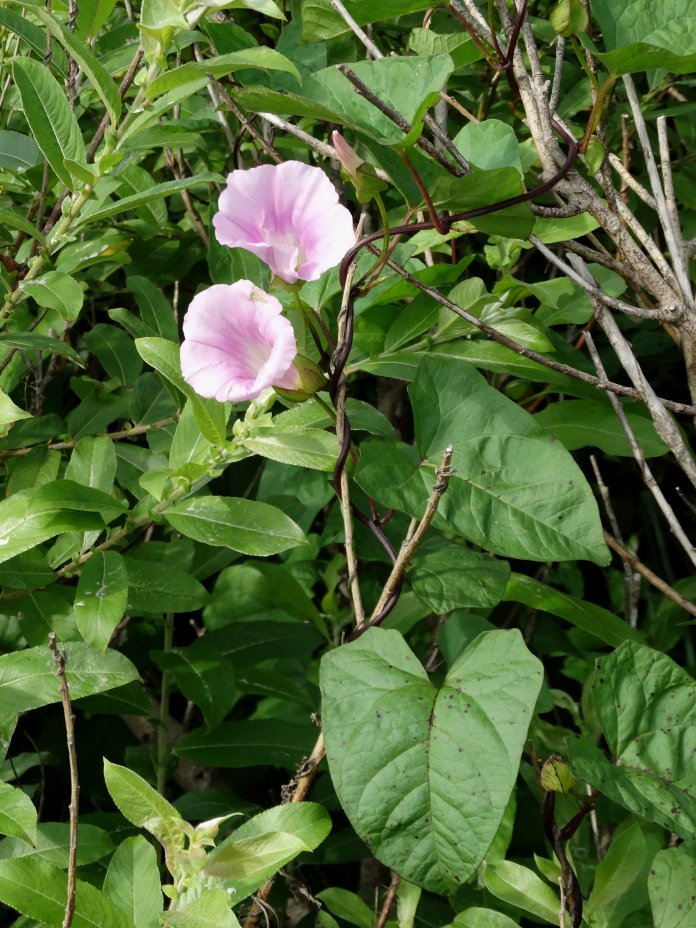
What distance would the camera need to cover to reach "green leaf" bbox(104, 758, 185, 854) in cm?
86

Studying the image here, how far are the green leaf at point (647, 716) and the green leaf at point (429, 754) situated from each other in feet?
0.49

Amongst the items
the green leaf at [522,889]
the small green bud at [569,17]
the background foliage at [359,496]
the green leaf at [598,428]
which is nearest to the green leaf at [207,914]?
the background foliage at [359,496]

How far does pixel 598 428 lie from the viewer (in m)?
1.37

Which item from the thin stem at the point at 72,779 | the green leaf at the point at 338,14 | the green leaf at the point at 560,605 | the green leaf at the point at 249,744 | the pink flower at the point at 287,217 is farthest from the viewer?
the green leaf at the point at 249,744

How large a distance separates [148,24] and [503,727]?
0.76 metres

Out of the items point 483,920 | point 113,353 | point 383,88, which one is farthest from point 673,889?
point 113,353

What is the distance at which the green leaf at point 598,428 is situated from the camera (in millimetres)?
A: 1366

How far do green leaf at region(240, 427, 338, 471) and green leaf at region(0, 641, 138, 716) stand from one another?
267 mm

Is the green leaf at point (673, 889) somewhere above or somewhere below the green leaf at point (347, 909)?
above

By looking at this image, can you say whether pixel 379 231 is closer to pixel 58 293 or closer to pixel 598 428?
pixel 58 293

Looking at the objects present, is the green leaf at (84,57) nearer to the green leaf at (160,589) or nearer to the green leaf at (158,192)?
A: the green leaf at (158,192)

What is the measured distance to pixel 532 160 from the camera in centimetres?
124

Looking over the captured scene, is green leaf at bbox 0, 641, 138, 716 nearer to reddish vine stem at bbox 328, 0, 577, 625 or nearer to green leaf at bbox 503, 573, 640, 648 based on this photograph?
reddish vine stem at bbox 328, 0, 577, 625

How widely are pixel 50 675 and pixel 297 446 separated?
0.35 meters
